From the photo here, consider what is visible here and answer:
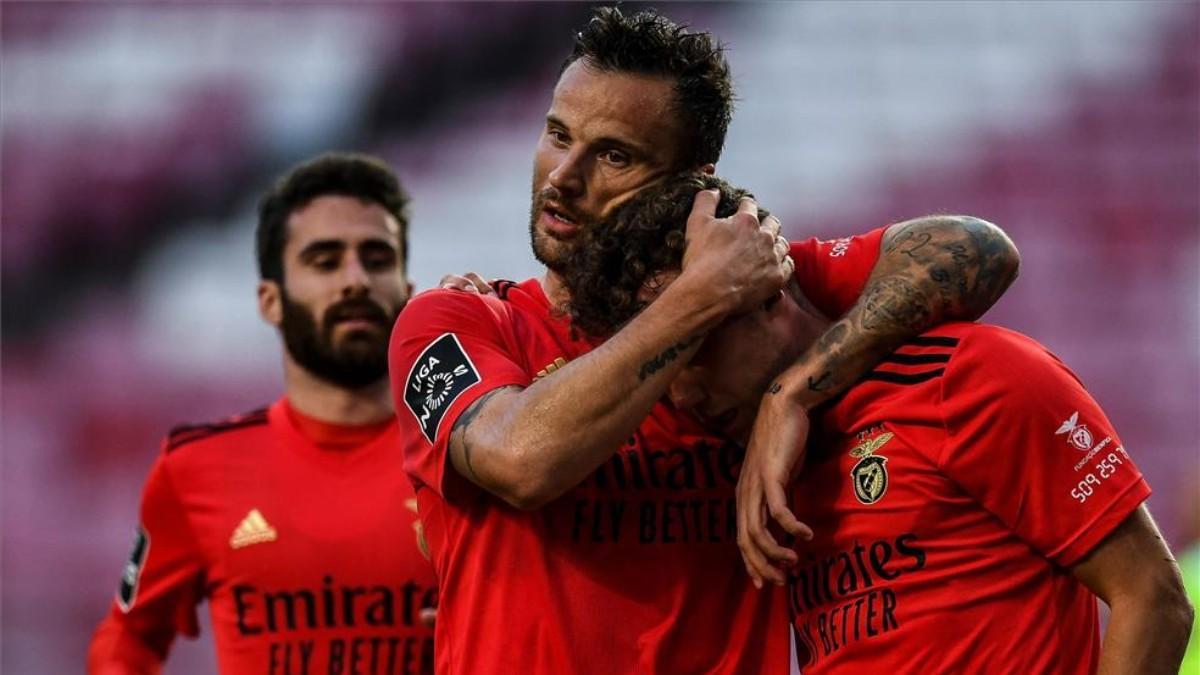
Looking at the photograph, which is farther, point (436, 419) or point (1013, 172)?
point (1013, 172)

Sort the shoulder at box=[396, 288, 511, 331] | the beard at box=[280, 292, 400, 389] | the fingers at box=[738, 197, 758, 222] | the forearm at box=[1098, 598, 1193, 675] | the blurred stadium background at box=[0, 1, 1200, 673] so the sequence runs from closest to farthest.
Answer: the forearm at box=[1098, 598, 1193, 675], the fingers at box=[738, 197, 758, 222], the shoulder at box=[396, 288, 511, 331], the beard at box=[280, 292, 400, 389], the blurred stadium background at box=[0, 1, 1200, 673]

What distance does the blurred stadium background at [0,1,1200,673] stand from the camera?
8.17 meters

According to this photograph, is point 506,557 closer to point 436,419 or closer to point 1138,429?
point 436,419

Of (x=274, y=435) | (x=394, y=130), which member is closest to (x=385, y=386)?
(x=274, y=435)

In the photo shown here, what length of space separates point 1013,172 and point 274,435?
17.6ft

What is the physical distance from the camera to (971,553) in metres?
2.59

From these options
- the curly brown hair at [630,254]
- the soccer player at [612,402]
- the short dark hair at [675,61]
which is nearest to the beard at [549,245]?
the soccer player at [612,402]

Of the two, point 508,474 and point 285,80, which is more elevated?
point 285,80

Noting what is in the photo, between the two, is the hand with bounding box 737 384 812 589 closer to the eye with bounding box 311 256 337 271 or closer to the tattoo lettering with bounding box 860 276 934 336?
the tattoo lettering with bounding box 860 276 934 336

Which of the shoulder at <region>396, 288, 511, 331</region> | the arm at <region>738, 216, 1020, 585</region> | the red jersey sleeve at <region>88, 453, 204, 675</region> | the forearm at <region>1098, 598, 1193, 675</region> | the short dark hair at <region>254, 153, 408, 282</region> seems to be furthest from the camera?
the short dark hair at <region>254, 153, 408, 282</region>

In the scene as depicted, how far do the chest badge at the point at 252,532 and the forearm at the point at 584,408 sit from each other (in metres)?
1.85

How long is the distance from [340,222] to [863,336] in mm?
2319

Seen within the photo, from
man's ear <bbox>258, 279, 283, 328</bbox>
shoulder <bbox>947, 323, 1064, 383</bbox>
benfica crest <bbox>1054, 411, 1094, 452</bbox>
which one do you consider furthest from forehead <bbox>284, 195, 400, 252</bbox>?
benfica crest <bbox>1054, 411, 1094, 452</bbox>

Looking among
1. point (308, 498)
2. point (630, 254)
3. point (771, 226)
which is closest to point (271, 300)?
point (308, 498)
